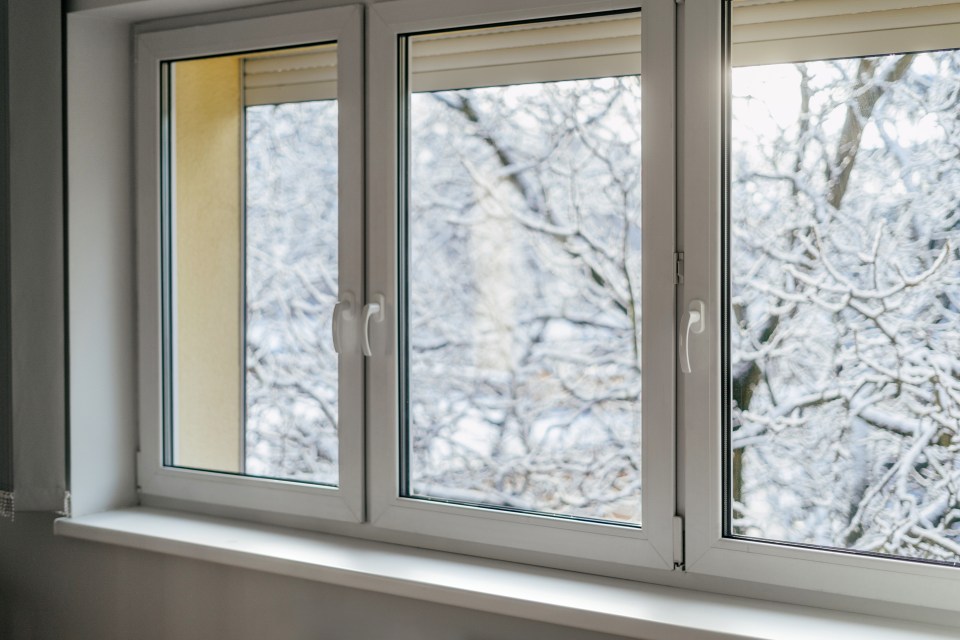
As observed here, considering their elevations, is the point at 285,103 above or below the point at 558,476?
above

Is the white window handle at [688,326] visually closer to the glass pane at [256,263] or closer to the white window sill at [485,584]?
the white window sill at [485,584]

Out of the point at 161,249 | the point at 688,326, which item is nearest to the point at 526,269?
the point at 688,326

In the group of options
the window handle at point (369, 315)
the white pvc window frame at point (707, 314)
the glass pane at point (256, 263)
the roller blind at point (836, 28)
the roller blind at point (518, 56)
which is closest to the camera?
the roller blind at point (836, 28)

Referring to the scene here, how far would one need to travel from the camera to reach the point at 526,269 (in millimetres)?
1638

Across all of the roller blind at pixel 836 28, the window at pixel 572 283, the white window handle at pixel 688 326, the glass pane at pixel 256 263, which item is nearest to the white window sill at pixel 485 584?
the window at pixel 572 283

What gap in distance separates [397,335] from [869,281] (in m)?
0.89

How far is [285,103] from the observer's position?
188 cm

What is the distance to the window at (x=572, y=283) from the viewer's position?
4.42 ft

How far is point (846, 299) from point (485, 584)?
793 mm

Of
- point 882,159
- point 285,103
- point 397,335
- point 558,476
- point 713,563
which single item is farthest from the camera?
point 285,103

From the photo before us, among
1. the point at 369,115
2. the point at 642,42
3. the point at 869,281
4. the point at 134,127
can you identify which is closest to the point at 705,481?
the point at 869,281

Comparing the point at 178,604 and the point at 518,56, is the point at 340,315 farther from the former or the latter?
the point at 178,604

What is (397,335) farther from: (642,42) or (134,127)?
(134,127)

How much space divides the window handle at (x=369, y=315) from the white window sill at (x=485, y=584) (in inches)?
16.3
